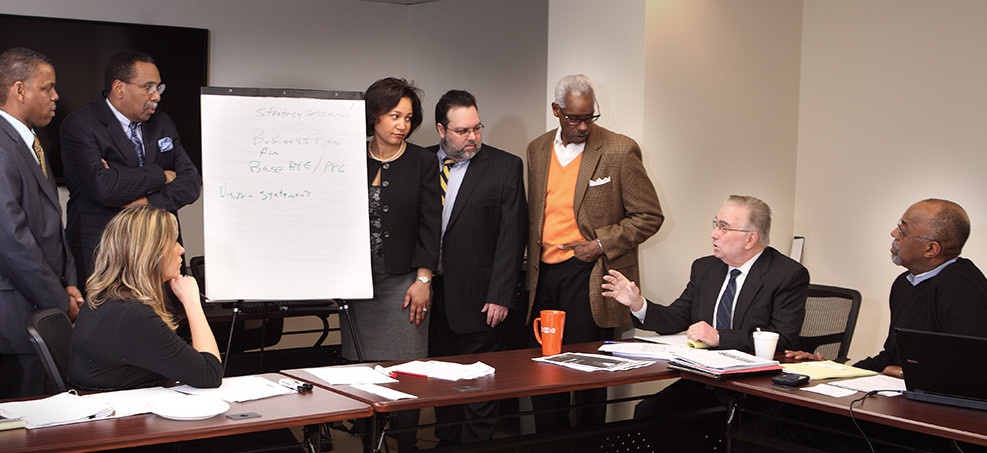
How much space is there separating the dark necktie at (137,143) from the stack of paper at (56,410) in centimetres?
156

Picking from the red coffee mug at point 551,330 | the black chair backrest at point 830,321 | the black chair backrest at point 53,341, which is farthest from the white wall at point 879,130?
the black chair backrest at point 53,341

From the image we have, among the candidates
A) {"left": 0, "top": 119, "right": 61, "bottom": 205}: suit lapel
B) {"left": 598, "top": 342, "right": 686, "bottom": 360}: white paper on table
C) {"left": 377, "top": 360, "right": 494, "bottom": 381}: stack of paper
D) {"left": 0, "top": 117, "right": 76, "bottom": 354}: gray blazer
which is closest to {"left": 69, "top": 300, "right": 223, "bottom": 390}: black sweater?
{"left": 377, "top": 360, "right": 494, "bottom": 381}: stack of paper

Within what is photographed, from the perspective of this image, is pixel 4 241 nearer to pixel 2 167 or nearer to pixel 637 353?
pixel 2 167

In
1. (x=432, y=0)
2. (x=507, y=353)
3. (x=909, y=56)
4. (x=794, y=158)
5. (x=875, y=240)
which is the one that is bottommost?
(x=507, y=353)

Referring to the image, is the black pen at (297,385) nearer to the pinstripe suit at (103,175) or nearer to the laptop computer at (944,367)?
the pinstripe suit at (103,175)

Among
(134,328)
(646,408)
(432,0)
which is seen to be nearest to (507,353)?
(646,408)

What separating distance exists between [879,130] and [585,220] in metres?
1.72

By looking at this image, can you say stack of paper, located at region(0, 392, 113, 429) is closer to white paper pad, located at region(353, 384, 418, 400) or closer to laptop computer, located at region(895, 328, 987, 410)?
white paper pad, located at region(353, 384, 418, 400)

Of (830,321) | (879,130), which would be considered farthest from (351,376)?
(879,130)

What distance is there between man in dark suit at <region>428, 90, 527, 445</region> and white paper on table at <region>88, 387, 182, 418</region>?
1612 mm

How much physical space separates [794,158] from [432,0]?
10.6ft

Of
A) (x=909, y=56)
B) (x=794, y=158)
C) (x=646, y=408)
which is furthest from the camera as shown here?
(x=794, y=158)

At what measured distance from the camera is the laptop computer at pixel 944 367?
2.56m

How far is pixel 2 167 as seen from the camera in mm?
3352
